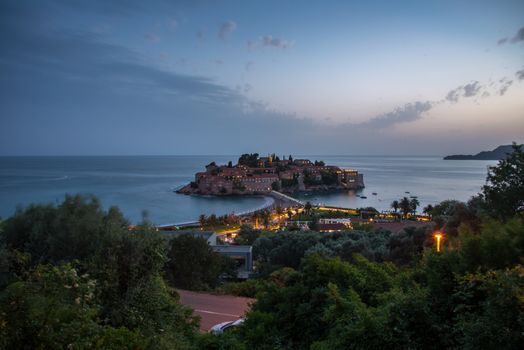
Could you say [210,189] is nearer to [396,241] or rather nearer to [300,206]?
[300,206]

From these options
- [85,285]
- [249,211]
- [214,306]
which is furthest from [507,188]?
[249,211]

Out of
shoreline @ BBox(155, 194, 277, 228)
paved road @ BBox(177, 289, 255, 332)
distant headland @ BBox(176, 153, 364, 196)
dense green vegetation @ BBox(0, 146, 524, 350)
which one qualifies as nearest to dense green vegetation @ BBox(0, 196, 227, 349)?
dense green vegetation @ BBox(0, 146, 524, 350)

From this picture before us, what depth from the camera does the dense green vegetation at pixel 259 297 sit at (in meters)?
2.84

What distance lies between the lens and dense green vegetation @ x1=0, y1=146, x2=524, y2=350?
2.84 m

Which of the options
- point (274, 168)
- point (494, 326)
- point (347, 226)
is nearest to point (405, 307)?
point (494, 326)

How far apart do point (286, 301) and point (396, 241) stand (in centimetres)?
971

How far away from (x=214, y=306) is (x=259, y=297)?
3048mm

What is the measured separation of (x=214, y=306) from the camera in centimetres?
877

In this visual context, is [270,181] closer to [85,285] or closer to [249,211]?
[249,211]

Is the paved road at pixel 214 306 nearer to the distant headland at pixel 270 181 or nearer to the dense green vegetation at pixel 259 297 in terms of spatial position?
the dense green vegetation at pixel 259 297

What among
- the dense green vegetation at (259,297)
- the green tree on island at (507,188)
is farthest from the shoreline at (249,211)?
the dense green vegetation at (259,297)

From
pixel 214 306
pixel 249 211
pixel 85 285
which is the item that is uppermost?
pixel 85 285

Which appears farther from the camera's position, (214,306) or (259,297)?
(214,306)

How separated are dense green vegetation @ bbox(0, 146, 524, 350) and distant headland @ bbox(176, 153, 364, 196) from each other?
59822mm
